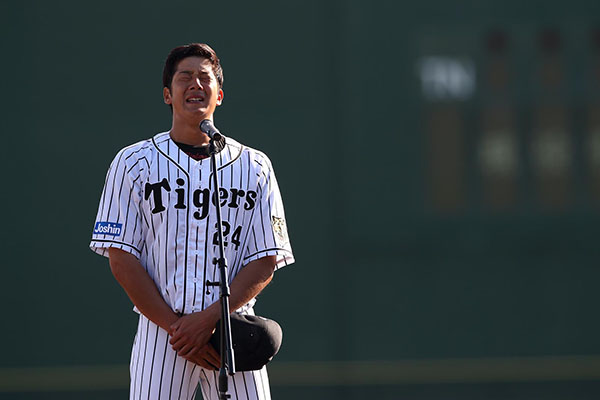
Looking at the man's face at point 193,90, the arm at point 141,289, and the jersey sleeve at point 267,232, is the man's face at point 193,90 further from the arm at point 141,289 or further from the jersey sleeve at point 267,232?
the arm at point 141,289

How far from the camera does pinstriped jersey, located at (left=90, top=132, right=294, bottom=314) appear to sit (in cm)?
289

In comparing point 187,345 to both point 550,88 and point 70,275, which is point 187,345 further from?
point 550,88

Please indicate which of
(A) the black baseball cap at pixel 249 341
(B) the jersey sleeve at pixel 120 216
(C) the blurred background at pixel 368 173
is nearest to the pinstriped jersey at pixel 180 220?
(B) the jersey sleeve at pixel 120 216

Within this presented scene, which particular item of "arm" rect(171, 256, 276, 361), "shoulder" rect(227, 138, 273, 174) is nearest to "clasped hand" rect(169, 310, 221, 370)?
"arm" rect(171, 256, 276, 361)

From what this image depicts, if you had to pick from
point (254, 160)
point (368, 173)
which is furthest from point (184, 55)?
point (368, 173)

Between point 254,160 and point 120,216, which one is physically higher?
point 254,160

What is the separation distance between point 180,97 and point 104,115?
15.1 ft

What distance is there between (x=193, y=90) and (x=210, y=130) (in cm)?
21

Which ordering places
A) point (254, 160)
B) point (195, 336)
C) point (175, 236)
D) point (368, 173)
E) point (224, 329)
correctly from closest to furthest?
point (224, 329) < point (195, 336) < point (175, 236) < point (254, 160) < point (368, 173)

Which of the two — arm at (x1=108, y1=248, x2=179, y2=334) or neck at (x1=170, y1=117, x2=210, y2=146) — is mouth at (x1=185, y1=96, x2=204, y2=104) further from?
arm at (x1=108, y1=248, x2=179, y2=334)

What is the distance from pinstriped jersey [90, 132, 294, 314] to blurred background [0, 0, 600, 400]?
173 inches

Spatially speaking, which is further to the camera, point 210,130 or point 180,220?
point 180,220

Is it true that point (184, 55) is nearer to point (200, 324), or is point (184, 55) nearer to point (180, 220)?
point (180, 220)

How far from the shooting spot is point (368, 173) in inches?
297
